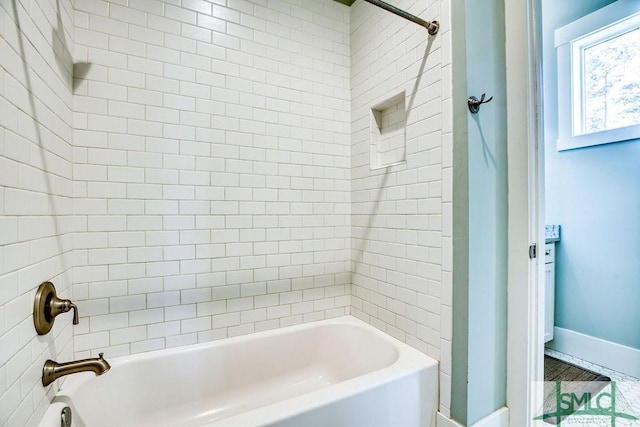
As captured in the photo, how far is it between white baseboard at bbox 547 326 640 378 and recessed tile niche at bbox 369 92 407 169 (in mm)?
2170

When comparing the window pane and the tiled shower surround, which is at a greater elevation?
the window pane

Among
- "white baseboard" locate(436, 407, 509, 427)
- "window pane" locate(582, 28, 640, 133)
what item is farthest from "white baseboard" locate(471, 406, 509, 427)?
"window pane" locate(582, 28, 640, 133)

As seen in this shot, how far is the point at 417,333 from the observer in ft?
4.88

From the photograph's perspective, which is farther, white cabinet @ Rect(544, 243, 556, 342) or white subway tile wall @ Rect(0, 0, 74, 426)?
white cabinet @ Rect(544, 243, 556, 342)

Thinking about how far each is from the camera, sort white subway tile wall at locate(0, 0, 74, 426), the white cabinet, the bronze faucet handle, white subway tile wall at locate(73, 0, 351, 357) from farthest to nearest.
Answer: the white cabinet
white subway tile wall at locate(73, 0, 351, 357)
the bronze faucet handle
white subway tile wall at locate(0, 0, 74, 426)

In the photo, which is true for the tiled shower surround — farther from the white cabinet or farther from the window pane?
the window pane

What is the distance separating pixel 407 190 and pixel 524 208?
552 millimetres

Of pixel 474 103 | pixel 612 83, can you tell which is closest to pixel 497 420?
pixel 474 103

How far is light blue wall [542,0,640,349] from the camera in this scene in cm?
205

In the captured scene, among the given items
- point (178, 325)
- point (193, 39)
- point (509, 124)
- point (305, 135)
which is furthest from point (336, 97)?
point (178, 325)

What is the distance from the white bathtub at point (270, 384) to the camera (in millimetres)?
1134

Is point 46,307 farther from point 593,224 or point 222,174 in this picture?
point 593,224

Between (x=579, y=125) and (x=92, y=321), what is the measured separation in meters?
3.69

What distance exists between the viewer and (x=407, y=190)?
1558mm
